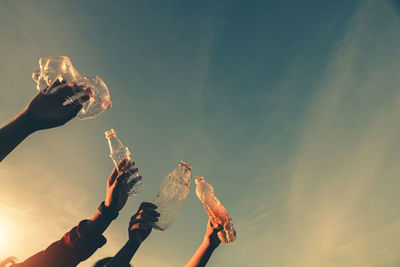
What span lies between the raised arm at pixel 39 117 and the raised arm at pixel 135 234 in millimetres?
1599

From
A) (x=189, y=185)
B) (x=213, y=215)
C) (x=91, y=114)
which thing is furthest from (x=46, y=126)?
(x=189, y=185)

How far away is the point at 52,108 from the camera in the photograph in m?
2.23

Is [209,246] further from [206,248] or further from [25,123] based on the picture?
[25,123]

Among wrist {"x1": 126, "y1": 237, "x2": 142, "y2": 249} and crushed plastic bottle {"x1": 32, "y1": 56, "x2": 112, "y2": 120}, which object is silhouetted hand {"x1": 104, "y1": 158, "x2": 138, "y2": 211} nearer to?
wrist {"x1": 126, "y1": 237, "x2": 142, "y2": 249}

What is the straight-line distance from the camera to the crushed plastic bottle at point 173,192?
17.8 ft

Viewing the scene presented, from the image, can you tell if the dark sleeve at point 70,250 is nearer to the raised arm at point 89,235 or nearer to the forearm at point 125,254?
the raised arm at point 89,235

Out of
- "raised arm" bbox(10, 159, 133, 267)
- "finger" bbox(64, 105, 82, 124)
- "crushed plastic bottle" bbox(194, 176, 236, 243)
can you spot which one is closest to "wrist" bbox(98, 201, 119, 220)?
"raised arm" bbox(10, 159, 133, 267)

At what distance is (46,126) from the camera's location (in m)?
2.20

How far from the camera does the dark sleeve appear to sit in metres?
2.56

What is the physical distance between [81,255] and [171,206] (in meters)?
2.99

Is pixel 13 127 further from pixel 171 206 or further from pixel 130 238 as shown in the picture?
pixel 171 206

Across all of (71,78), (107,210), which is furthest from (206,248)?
(71,78)

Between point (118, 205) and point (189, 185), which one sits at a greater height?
point (189, 185)

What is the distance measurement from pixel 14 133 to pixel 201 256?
323 centimetres
